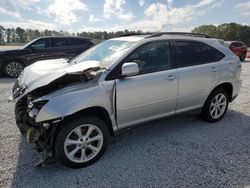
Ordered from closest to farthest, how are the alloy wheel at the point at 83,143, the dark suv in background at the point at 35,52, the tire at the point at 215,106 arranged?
the alloy wheel at the point at 83,143 < the tire at the point at 215,106 < the dark suv in background at the point at 35,52

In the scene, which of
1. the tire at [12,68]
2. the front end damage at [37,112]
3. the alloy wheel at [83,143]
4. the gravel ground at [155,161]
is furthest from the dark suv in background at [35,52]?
the alloy wheel at [83,143]

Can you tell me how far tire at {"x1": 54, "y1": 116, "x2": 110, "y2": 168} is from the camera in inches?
112

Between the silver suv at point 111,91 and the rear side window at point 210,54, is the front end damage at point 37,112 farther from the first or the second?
the rear side window at point 210,54

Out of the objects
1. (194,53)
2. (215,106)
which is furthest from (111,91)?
(215,106)

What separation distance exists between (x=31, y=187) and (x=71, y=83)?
1300 mm

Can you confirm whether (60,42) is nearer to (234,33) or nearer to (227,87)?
(227,87)

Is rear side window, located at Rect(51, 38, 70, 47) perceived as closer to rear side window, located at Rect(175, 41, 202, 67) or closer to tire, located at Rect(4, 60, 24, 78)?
tire, located at Rect(4, 60, 24, 78)

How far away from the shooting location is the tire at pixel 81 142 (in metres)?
2.86

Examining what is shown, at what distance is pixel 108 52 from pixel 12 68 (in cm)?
674

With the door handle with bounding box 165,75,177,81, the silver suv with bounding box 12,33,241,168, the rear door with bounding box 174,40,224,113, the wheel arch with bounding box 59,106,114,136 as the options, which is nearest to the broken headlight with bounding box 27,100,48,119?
the silver suv with bounding box 12,33,241,168

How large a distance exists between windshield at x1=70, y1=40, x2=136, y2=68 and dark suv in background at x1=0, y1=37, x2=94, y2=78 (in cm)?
530

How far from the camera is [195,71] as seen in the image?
3979 millimetres

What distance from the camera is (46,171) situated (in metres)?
2.98

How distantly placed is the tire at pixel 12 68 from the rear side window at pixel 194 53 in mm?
7250
